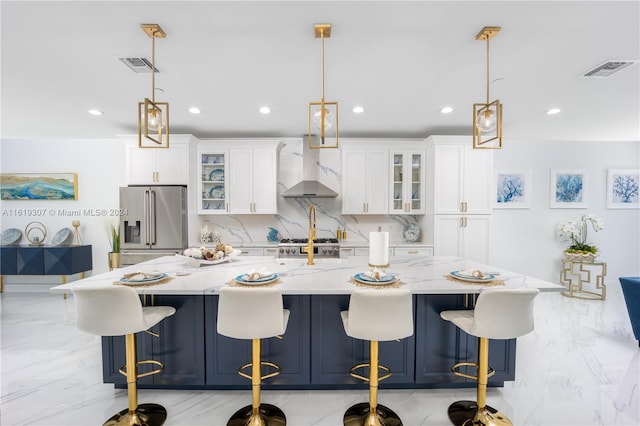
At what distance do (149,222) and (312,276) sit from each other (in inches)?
122

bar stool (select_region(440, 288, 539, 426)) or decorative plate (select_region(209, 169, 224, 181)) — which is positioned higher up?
decorative plate (select_region(209, 169, 224, 181))

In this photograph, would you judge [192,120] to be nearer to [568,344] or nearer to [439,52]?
[439,52]

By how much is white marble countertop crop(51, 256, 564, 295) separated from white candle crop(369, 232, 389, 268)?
0.29ft

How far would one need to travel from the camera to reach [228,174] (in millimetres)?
4410

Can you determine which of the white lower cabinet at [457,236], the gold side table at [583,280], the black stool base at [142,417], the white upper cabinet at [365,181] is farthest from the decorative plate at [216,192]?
the gold side table at [583,280]

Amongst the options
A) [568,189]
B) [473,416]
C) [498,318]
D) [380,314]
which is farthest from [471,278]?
[568,189]

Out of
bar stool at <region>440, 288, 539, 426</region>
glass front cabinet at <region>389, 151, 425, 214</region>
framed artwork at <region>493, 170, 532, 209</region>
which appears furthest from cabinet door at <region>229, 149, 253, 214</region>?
framed artwork at <region>493, 170, 532, 209</region>

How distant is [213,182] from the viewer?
4.44m

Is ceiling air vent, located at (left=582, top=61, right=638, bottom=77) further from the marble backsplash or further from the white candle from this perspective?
the marble backsplash

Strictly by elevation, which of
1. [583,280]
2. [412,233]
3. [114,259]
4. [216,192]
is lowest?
[583,280]

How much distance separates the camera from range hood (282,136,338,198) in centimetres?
427

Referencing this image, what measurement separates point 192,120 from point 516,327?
4.01 meters

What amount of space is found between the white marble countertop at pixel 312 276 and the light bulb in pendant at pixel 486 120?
3.69ft

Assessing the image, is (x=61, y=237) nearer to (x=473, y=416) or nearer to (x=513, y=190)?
(x=473, y=416)
